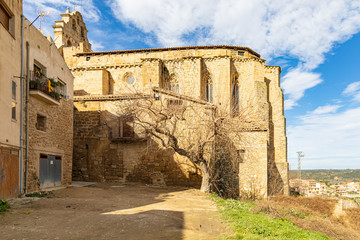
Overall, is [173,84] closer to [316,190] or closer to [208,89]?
[208,89]

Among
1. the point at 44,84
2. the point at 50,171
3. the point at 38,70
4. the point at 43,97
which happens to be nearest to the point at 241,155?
the point at 50,171

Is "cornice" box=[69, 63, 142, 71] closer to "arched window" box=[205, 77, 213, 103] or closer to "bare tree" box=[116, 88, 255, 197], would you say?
"arched window" box=[205, 77, 213, 103]

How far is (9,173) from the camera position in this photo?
10398 mm

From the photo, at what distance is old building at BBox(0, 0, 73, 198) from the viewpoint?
10.3 metres

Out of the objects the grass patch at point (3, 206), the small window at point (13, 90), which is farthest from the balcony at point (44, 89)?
the grass patch at point (3, 206)

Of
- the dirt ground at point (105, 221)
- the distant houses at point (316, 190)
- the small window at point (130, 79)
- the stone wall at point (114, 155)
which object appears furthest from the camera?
the distant houses at point (316, 190)

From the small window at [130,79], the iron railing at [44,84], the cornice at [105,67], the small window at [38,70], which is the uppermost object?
the cornice at [105,67]

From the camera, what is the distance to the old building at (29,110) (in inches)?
407

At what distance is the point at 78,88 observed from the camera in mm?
29547

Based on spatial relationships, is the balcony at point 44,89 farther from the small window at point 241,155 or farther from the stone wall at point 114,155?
the small window at point 241,155

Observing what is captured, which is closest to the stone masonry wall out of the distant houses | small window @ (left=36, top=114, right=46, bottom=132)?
small window @ (left=36, top=114, right=46, bottom=132)

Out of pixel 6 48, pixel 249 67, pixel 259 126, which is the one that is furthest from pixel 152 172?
pixel 249 67

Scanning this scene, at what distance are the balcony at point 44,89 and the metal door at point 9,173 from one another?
2532 millimetres

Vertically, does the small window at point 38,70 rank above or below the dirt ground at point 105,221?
above
